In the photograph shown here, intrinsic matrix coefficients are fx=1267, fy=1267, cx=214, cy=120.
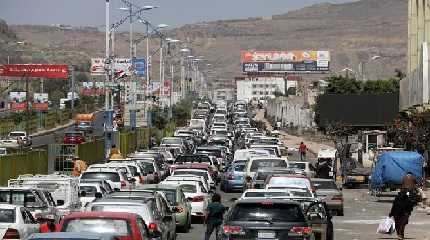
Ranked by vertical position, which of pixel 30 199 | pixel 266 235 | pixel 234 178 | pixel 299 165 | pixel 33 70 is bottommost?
pixel 234 178

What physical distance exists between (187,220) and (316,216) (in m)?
6.87

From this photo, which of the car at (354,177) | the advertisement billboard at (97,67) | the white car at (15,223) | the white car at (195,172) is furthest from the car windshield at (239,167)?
the white car at (15,223)

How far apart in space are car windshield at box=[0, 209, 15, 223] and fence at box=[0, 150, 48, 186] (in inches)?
836

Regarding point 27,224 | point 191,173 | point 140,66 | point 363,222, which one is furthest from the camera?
point 140,66

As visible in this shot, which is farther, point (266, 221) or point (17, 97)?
point (17, 97)

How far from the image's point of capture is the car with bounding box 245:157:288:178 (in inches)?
1948

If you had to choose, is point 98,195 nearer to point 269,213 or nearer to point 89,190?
point 89,190

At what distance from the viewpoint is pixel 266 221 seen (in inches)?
874

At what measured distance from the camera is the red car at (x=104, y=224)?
66.5 feet

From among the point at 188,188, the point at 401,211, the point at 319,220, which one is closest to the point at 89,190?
the point at 188,188

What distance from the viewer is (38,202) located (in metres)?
27.8

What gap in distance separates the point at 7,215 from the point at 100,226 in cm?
395

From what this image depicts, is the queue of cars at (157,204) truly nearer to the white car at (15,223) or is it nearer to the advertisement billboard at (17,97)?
the white car at (15,223)

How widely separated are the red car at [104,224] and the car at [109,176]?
18940 millimetres
